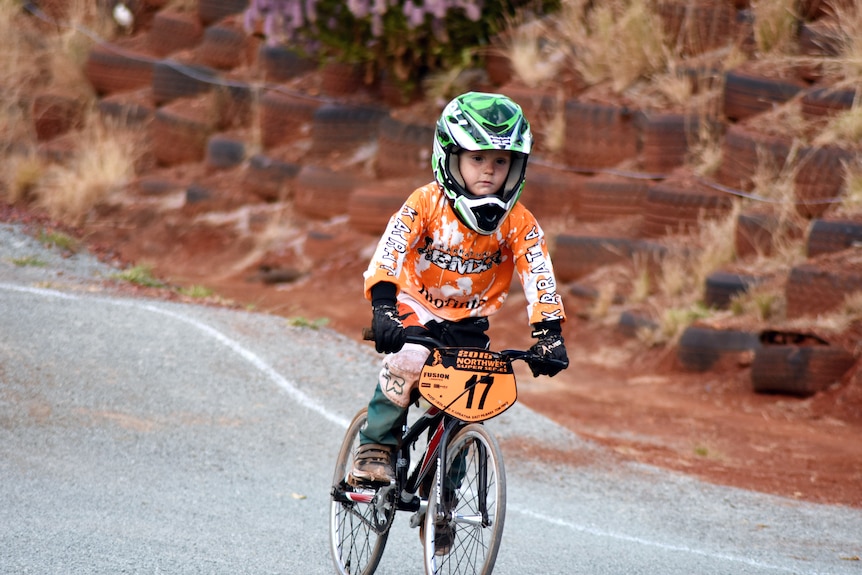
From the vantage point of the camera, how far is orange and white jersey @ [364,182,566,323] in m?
4.82

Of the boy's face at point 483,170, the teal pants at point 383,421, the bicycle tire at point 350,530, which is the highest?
the boy's face at point 483,170

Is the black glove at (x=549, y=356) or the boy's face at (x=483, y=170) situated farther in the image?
the boy's face at (x=483, y=170)

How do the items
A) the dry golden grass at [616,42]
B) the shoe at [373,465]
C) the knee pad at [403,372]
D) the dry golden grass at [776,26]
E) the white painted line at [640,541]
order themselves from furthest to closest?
the dry golden grass at [616,42] < the dry golden grass at [776,26] < the white painted line at [640,541] < the shoe at [373,465] < the knee pad at [403,372]

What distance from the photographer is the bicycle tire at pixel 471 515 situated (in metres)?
4.52

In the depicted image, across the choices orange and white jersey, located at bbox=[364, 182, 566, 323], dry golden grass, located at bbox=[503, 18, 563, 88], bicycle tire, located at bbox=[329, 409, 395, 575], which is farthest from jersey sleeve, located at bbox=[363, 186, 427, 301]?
dry golden grass, located at bbox=[503, 18, 563, 88]

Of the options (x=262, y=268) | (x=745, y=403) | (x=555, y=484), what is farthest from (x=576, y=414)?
(x=262, y=268)

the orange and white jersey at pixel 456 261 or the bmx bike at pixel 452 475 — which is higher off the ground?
the orange and white jersey at pixel 456 261

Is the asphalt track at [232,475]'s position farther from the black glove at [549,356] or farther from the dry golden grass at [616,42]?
the dry golden grass at [616,42]

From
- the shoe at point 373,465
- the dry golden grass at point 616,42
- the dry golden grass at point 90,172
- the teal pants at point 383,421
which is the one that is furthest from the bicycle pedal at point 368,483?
the dry golden grass at point 90,172

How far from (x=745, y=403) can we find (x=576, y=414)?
1.80m

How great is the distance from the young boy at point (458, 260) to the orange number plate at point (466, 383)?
16 cm

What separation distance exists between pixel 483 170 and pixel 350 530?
6.16 feet

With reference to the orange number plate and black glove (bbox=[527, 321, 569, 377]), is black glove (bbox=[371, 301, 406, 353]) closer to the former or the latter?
the orange number plate

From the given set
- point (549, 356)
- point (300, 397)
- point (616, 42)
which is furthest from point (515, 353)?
point (616, 42)
